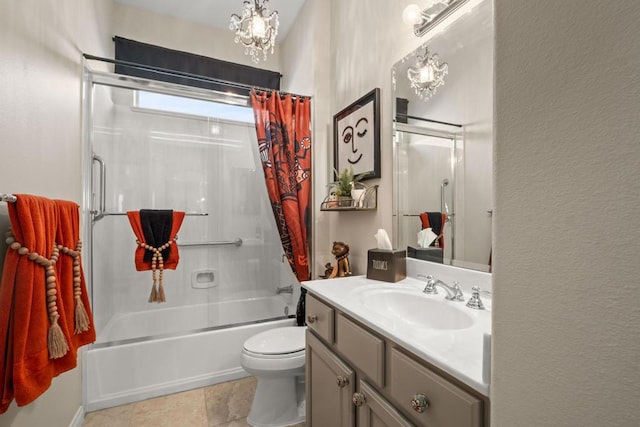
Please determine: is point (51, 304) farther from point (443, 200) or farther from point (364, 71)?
point (364, 71)

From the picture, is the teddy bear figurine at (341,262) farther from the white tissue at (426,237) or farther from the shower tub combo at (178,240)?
the shower tub combo at (178,240)

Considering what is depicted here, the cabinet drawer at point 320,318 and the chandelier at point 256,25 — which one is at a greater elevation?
the chandelier at point 256,25

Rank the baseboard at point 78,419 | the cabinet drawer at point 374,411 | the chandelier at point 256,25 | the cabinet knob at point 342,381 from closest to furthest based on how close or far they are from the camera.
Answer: the cabinet drawer at point 374,411 → the cabinet knob at point 342,381 → the baseboard at point 78,419 → the chandelier at point 256,25

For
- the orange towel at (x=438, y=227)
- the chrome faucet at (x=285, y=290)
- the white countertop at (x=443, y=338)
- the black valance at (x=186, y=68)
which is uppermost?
the black valance at (x=186, y=68)

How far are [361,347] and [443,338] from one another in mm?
290

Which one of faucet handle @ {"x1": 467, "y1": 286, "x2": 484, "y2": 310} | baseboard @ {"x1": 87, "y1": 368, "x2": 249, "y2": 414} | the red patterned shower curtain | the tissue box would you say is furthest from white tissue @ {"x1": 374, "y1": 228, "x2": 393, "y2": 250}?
baseboard @ {"x1": 87, "y1": 368, "x2": 249, "y2": 414}

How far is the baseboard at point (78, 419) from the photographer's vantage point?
5.15 ft

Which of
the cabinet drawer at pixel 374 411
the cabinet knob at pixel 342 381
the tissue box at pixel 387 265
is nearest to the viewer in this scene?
the cabinet drawer at pixel 374 411

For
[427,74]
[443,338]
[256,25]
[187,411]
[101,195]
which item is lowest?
[187,411]

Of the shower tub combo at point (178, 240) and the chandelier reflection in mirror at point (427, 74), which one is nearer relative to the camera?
the chandelier reflection in mirror at point (427, 74)

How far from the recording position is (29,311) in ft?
2.98

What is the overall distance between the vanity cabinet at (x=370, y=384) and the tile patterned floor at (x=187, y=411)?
64cm

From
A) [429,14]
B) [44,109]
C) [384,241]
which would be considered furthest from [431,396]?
[44,109]

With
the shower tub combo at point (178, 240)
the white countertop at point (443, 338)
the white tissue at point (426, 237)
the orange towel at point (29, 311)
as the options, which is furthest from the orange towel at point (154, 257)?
the white tissue at point (426, 237)
